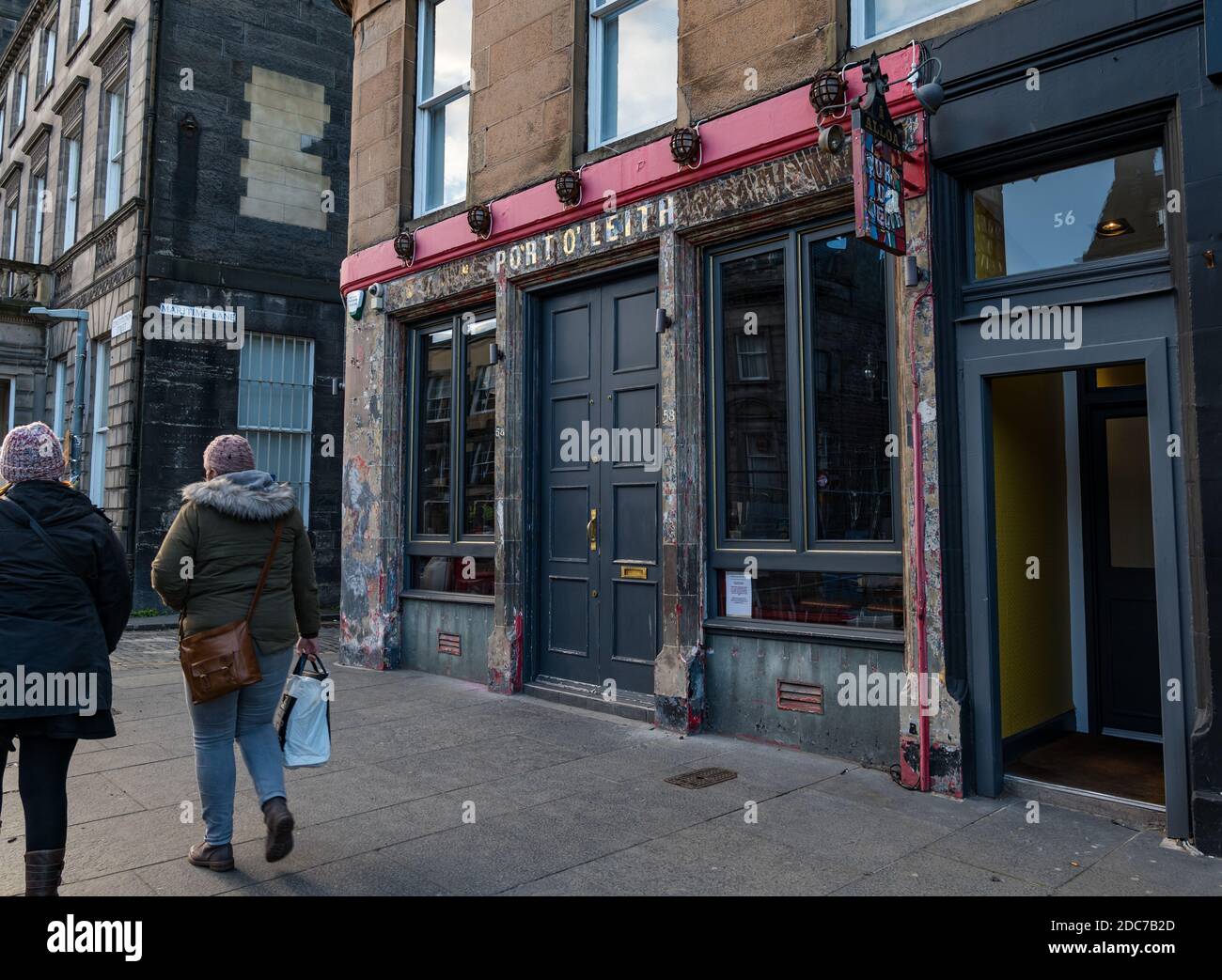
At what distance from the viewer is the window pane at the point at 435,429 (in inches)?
379

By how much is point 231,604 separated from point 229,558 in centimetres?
22

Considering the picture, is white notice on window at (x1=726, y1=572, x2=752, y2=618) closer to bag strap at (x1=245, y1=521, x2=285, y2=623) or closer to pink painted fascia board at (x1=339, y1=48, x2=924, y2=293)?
pink painted fascia board at (x1=339, y1=48, x2=924, y2=293)

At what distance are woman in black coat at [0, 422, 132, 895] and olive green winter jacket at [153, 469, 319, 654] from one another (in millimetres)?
291

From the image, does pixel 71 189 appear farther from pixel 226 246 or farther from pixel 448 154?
pixel 448 154

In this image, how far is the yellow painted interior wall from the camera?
572 centimetres

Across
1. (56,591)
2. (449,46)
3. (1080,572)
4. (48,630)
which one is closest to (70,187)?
(449,46)

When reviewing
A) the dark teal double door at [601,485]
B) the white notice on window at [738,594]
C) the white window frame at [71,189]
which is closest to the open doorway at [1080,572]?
the white notice on window at [738,594]

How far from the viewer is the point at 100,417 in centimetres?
1661

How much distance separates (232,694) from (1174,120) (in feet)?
18.3

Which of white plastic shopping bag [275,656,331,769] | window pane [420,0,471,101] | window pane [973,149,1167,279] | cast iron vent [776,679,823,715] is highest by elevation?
window pane [420,0,471,101]

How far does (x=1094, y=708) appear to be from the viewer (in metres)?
6.60

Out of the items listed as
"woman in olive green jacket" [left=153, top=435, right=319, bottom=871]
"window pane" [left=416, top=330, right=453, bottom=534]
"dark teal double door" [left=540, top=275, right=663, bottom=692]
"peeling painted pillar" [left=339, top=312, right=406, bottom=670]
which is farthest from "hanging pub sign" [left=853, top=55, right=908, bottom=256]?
"peeling painted pillar" [left=339, top=312, right=406, bottom=670]

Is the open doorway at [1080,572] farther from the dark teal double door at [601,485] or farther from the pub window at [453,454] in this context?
the pub window at [453,454]

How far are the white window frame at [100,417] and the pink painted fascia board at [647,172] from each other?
917 cm
